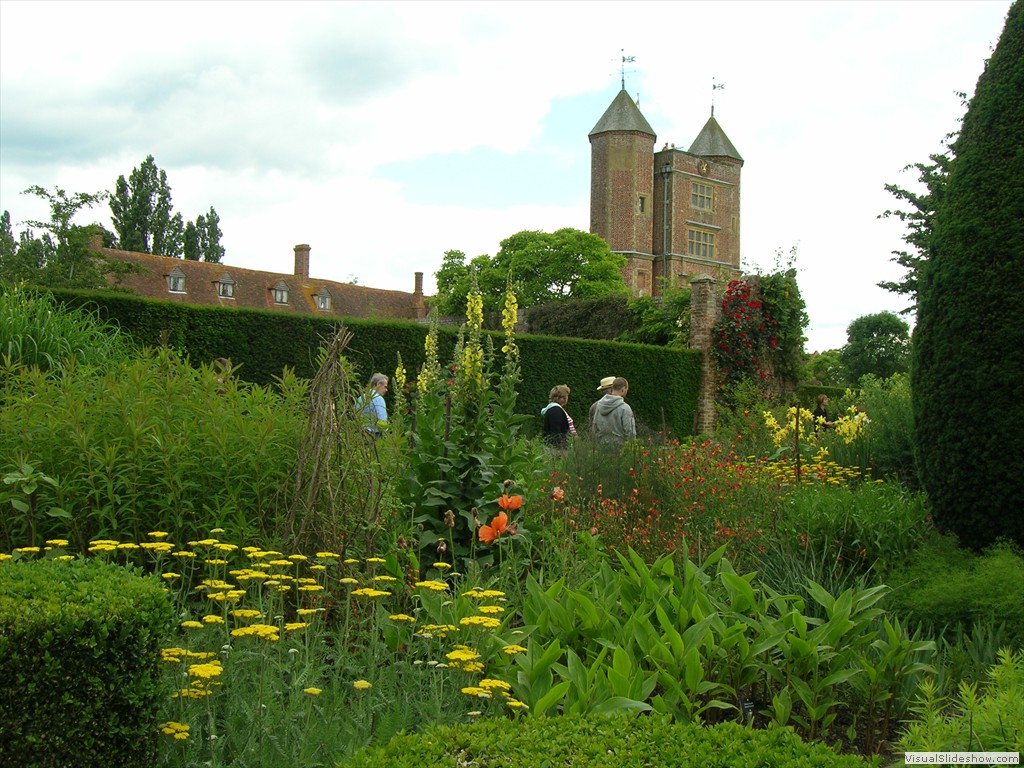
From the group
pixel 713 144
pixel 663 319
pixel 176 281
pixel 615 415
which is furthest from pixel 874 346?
pixel 615 415

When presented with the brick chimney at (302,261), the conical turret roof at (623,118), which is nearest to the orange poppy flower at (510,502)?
the brick chimney at (302,261)

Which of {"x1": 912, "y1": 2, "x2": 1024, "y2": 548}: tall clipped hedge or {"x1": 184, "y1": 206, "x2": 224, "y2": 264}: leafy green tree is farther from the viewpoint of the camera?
{"x1": 184, "y1": 206, "x2": 224, "y2": 264}: leafy green tree

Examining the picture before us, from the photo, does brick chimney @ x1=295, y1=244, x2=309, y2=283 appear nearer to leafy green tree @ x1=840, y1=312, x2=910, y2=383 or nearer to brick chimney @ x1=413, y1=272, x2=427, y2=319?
brick chimney @ x1=413, y1=272, x2=427, y2=319

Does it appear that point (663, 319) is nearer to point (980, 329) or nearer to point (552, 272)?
point (980, 329)

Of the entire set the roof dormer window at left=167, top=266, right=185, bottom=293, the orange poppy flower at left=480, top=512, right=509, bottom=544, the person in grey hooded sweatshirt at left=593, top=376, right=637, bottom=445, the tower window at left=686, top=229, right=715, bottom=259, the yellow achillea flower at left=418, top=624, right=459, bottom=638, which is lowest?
the yellow achillea flower at left=418, top=624, right=459, bottom=638

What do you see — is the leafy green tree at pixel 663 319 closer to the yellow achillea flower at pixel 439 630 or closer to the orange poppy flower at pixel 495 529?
the orange poppy flower at pixel 495 529

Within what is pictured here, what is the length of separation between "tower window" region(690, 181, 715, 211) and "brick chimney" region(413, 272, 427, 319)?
17.4 metres

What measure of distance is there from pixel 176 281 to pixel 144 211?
7.44m

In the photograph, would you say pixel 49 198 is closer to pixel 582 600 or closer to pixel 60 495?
pixel 60 495

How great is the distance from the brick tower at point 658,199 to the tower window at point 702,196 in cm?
6

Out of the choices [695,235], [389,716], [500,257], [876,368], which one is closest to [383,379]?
[389,716]

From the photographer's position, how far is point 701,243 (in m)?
56.7

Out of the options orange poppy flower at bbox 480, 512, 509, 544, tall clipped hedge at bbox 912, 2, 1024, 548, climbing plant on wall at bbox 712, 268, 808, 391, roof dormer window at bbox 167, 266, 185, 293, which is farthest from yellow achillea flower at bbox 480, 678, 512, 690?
roof dormer window at bbox 167, 266, 185, 293

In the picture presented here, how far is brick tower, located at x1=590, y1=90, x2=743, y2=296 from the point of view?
5234 cm
